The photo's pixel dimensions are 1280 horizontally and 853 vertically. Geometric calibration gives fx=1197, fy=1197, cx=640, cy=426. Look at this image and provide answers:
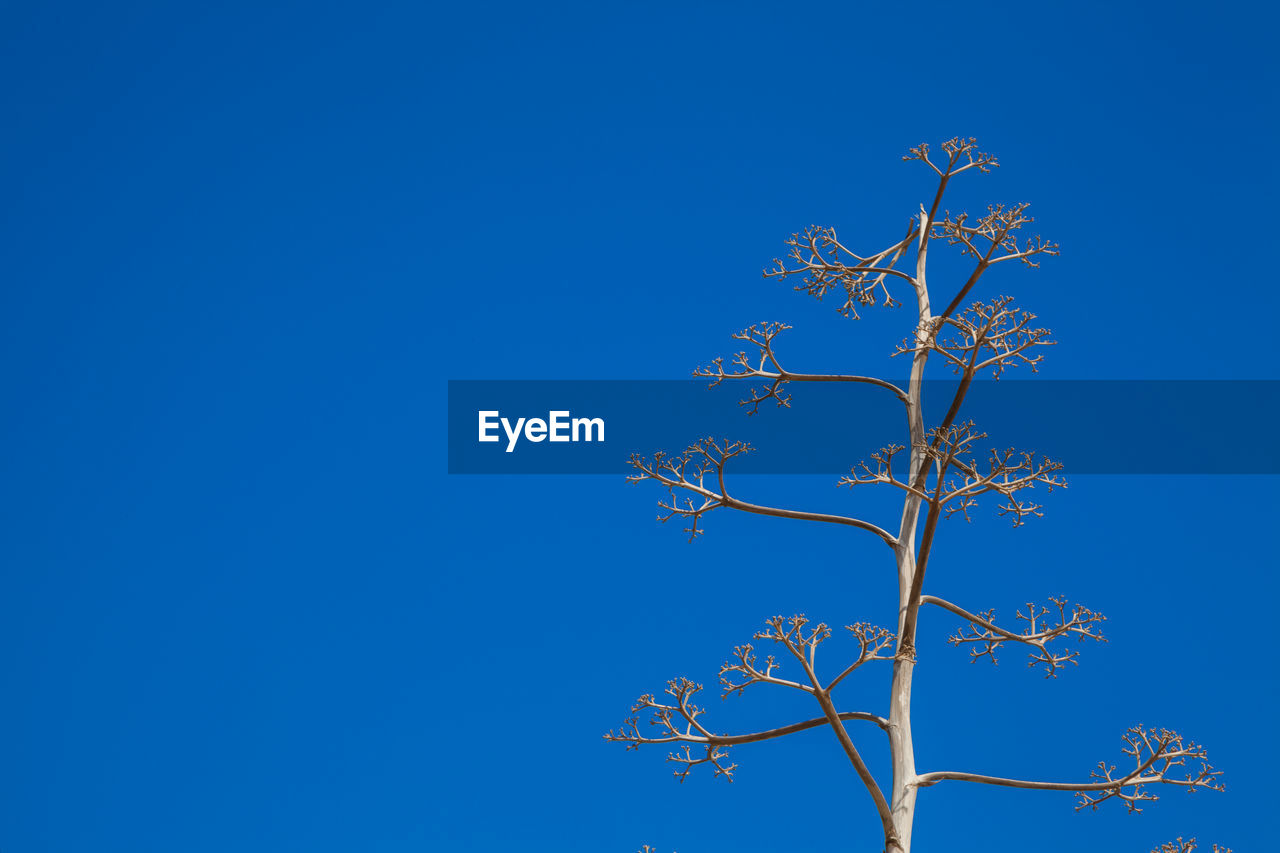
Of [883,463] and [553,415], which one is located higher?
[553,415]

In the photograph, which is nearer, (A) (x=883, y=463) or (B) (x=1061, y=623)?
(A) (x=883, y=463)

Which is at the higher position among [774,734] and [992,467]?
[992,467]

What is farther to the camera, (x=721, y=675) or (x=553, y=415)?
(x=553, y=415)

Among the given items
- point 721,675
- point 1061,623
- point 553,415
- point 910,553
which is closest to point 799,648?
point 721,675

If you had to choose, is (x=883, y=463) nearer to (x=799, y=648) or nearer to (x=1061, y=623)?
(x=799, y=648)

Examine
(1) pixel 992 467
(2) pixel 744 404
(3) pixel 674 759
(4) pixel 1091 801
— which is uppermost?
(2) pixel 744 404

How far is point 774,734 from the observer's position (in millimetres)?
2871

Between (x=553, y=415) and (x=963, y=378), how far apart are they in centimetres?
341

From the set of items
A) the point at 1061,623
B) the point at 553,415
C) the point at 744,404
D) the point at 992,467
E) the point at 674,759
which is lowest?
the point at 674,759

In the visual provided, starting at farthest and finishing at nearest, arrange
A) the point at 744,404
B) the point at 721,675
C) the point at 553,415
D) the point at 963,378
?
the point at 553,415, the point at 744,404, the point at 721,675, the point at 963,378

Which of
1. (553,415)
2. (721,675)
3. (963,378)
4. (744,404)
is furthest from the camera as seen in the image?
(553,415)

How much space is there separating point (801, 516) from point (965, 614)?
470mm

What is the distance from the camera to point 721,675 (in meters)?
2.86

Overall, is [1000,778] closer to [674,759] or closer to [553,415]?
[674,759]
